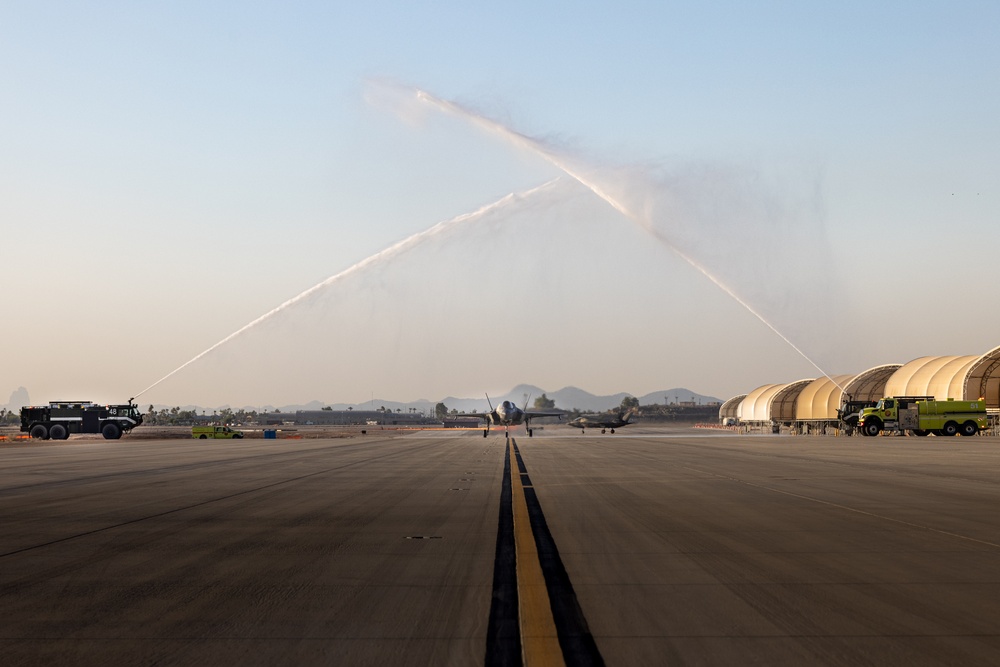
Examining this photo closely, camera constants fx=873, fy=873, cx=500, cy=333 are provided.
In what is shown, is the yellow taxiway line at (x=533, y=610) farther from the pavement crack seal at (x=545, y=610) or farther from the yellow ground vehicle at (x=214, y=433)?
the yellow ground vehicle at (x=214, y=433)

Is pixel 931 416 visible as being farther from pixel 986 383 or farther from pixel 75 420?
pixel 75 420

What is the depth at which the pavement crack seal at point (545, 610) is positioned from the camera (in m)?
6.27

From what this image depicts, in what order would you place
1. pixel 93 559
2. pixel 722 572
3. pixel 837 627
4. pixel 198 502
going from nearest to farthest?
pixel 837 627 < pixel 722 572 < pixel 93 559 < pixel 198 502

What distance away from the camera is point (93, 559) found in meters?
10.9

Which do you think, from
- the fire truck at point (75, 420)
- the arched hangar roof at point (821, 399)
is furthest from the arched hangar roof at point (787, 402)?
the fire truck at point (75, 420)

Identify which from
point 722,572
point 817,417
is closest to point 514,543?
point 722,572

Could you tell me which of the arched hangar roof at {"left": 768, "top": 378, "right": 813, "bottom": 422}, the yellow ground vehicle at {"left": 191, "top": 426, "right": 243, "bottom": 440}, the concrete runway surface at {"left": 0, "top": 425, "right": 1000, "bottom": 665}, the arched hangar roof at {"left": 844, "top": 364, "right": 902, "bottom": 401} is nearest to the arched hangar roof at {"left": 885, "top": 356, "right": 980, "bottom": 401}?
the arched hangar roof at {"left": 844, "top": 364, "right": 902, "bottom": 401}

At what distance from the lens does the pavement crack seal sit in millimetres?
6270

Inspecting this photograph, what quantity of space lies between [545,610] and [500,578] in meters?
1.83

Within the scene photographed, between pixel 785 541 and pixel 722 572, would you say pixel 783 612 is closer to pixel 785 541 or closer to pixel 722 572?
pixel 722 572

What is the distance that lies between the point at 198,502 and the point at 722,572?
41.2ft

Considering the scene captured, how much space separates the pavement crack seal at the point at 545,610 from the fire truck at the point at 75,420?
68772 millimetres

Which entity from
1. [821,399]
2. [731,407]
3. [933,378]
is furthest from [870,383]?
[731,407]

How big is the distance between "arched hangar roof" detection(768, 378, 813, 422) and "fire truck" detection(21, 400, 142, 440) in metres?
101
